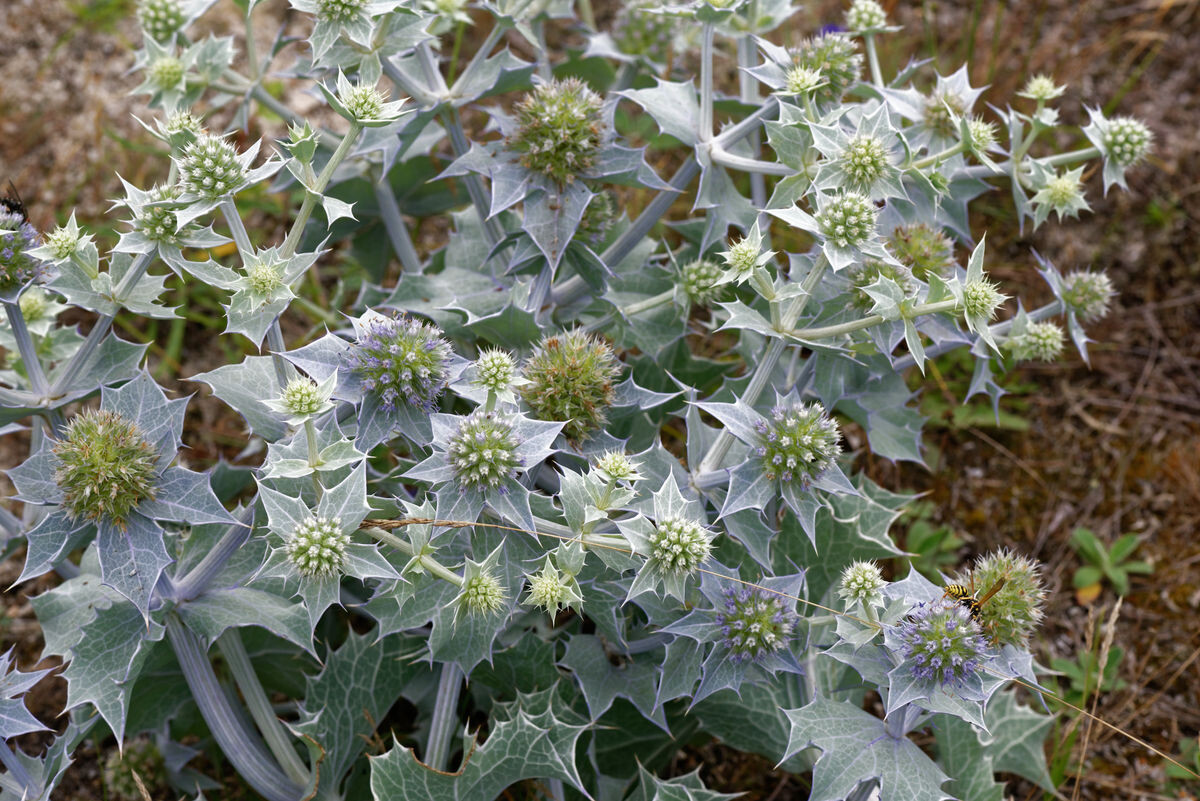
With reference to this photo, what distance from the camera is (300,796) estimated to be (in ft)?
7.89

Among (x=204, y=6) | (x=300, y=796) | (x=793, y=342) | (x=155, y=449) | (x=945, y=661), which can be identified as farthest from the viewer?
(x=204, y=6)

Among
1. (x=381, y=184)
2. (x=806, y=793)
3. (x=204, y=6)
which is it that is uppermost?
(x=204, y=6)

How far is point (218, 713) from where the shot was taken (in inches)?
90.3

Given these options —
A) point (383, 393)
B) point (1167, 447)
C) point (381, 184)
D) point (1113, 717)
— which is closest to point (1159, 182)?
point (1167, 447)

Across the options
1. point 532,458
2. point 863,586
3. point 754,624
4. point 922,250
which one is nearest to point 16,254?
point 532,458

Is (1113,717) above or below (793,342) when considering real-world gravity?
below

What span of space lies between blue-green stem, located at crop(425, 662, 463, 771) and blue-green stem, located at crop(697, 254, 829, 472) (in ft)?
2.61

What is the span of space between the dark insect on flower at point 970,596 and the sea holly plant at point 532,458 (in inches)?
0.8

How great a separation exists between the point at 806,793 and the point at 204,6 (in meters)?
2.93

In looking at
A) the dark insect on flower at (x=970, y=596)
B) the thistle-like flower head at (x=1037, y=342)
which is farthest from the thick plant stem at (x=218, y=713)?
the thistle-like flower head at (x=1037, y=342)

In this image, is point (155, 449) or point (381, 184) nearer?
point (155, 449)

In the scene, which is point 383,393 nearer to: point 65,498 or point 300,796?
point 65,498

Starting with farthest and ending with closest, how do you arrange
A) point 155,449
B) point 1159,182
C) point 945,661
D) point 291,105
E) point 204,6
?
1. point 291,105
2. point 1159,182
3. point 204,6
4. point 155,449
5. point 945,661

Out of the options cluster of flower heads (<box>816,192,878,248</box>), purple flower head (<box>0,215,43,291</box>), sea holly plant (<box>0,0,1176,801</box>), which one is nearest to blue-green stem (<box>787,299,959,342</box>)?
sea holly plant (<box>0,0,1176,801</box>)
